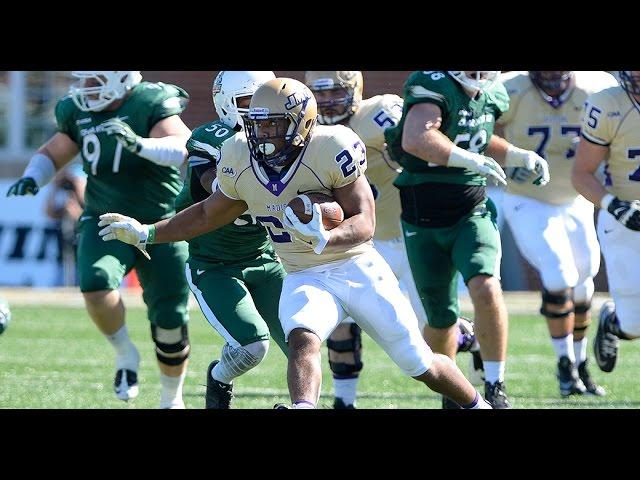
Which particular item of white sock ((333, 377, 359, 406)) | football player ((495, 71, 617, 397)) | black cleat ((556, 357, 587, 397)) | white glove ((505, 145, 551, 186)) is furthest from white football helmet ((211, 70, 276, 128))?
black cleat ((556, 357, 587, 397))

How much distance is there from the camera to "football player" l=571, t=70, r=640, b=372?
595 cm

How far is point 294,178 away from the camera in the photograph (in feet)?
15.2

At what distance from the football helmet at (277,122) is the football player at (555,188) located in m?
2.78

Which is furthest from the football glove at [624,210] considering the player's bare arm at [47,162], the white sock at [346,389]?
the player's bare arm at [47,162]

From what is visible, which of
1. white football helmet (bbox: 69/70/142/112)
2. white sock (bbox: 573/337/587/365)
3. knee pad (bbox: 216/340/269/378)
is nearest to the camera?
knee pad (bbox: 216/340/269/378)

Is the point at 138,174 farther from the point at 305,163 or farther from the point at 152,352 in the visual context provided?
the point at 152,352

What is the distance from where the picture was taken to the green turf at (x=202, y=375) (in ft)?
21.2

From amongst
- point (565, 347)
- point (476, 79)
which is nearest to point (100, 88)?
point (476, 79)

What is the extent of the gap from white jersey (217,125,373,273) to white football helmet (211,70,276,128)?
565 mm

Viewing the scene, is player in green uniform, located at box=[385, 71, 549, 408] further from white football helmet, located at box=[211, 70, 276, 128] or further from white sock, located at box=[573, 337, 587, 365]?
white sock, located at box=[573, 337, 587, 365]

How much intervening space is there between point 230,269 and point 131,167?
1.04 meters

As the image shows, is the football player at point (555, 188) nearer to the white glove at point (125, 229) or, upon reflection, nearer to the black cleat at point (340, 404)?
the black cleat at point (340, 404)

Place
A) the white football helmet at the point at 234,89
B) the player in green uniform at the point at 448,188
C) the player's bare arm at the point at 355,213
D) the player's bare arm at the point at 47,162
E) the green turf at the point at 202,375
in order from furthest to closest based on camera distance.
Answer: the green turf at the point at 202,375 < the player's bare arm at the point at 47,162 < the player in green uniform at the point at 448,188 < the white football helmet at the point at 234,89 < the player's bare arm at the point at 355,213

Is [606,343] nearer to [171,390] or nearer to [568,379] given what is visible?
[568,379]
